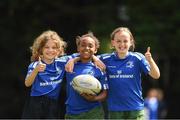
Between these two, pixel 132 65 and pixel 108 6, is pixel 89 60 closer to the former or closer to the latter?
pixel 132 65

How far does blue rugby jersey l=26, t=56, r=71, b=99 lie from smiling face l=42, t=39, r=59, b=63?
8cm

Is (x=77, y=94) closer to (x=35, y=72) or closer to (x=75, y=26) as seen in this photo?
(x=35, y=72)

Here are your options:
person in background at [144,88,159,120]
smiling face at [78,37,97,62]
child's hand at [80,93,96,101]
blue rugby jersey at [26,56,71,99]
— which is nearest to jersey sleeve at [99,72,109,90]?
child's hand at [80,93,96,101]

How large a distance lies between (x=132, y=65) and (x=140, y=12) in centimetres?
909

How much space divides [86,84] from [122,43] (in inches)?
27.4

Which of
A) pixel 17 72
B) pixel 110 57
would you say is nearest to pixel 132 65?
pixel 110 57

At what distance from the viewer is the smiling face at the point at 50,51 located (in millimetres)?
7848

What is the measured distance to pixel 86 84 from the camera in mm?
7445

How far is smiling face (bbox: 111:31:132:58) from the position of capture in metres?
7.54

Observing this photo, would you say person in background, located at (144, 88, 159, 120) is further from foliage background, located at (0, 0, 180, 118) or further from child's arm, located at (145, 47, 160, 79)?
child's arm, located at (145, 47, 160, 79)

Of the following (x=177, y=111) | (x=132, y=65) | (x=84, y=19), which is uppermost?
(x=84, y=19)

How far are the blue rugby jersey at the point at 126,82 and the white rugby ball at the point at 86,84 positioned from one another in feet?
0.70

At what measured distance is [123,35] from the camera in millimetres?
7562

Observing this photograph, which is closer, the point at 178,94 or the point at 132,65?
the point at 132,65
